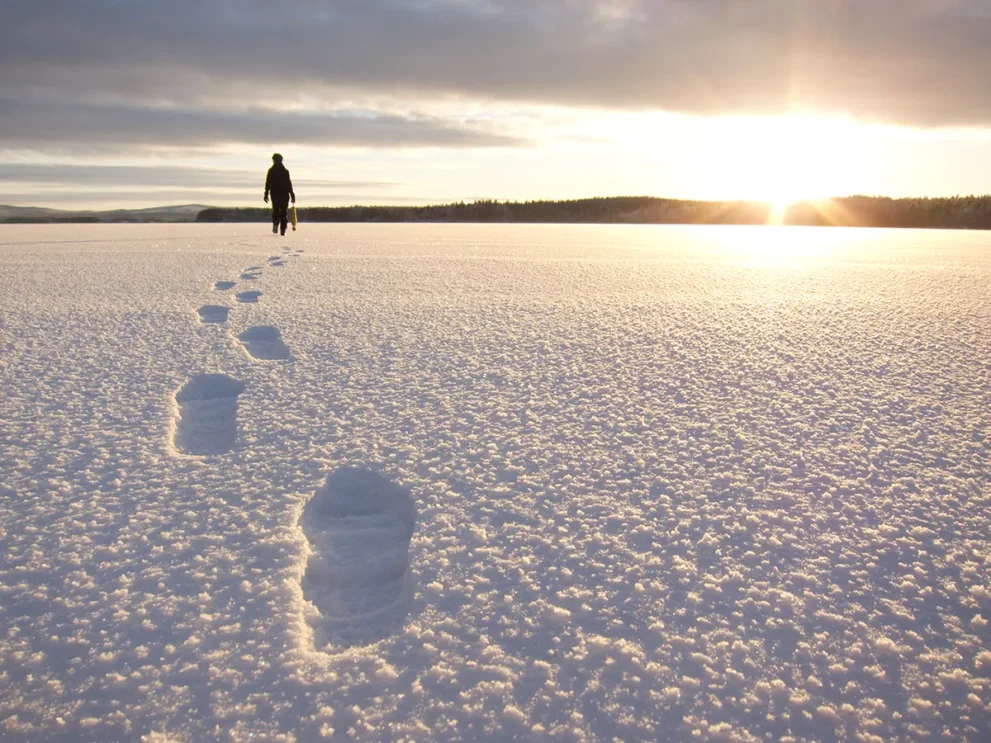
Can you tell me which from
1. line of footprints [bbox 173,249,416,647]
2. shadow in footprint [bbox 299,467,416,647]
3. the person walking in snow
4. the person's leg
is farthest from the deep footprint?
the person's leg

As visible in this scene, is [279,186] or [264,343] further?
[279,186]

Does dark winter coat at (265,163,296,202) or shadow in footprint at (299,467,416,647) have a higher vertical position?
dark winter coat at (265,163,296,202)

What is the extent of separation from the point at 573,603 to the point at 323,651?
1.39ft

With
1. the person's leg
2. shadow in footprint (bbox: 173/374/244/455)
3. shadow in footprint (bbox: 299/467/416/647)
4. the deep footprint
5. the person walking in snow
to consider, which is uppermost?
the person walking in snow

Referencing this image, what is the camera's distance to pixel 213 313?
122 inches

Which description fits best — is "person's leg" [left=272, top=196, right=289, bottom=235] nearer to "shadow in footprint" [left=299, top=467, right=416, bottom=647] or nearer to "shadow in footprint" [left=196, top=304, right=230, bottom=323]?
"shadow in footprint" [left=196, top=304, right=230, bottom=323]

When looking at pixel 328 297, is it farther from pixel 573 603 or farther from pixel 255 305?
pixel 573 603

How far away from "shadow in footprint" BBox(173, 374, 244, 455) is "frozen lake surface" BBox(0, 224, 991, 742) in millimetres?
13

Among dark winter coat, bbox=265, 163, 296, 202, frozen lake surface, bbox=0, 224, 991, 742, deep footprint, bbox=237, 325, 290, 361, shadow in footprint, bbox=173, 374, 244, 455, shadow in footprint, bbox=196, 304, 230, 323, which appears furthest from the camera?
dark winter coat, bbox=265, 163, 296, 202

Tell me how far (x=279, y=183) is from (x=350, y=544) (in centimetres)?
810

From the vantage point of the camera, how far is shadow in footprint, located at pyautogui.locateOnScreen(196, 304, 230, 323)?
296 cm

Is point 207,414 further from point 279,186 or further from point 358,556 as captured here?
point 279,186

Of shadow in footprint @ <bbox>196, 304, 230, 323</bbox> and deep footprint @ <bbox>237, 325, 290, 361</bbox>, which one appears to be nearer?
deep footprint @ <bbox>237, 325, 290, 361</bbox>

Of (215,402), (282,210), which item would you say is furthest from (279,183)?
(215,402)
